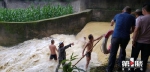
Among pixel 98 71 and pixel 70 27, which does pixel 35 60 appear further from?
pixel 98 71

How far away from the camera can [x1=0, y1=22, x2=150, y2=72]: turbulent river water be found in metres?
6.98

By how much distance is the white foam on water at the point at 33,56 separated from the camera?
710cm

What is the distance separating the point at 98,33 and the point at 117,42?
464 cm

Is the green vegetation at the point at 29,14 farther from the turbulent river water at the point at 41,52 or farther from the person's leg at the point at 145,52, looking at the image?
the person's leg at the point at 145,52

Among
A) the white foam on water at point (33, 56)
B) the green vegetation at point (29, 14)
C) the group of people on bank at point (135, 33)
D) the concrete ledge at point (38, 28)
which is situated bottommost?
the white foam on water at point (33, 56)

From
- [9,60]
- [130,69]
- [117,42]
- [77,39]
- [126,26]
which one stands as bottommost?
[9,60]

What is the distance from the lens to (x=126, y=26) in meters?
4.04

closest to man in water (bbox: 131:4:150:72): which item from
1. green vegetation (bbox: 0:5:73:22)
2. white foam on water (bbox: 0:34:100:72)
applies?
white foam on water (bbox: 0:34:100:72)

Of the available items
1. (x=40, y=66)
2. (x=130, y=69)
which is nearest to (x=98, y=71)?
(x=130, y=69)

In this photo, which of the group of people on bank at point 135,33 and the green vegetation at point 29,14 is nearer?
the group of people on bank at point 135,33

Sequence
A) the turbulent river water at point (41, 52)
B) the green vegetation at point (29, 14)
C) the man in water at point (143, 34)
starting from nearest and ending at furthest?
the man in water at point (143, 34) → the turbulent river water at point (41, 52) → the green vegetation at point (29, 14)

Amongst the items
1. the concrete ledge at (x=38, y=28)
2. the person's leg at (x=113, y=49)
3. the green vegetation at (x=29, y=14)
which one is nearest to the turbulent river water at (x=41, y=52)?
the concrete ledge at (x=38, y=28)

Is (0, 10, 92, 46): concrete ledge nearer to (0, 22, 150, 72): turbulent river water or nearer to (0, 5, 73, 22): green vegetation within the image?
(0, 22, 150, 72): turbulent river water

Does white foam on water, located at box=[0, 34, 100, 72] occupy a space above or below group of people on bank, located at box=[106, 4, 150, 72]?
below
